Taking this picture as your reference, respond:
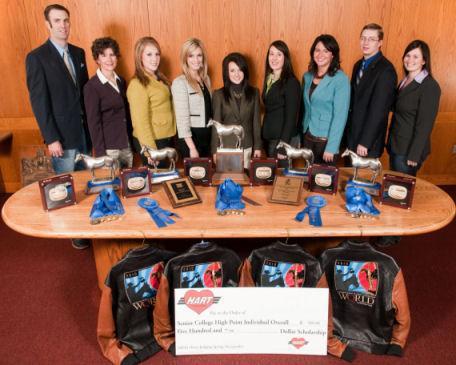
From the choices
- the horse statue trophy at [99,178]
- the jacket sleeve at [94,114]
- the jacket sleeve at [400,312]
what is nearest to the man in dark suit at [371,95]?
the jacket sleeve at [400,312]

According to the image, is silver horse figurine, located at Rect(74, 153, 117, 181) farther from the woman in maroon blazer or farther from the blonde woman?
the blonde woman

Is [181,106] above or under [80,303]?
above

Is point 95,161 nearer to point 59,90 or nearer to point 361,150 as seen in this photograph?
point 59,90

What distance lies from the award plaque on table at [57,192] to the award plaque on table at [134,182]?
0.87 ft

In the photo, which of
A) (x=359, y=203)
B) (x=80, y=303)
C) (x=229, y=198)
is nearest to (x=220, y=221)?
(x=229, y=198)

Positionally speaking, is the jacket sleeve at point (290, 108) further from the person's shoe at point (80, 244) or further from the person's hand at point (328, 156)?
the person's shoe at point (80, 244)

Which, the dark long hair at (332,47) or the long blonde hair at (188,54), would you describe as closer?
the dark long hair at (332,47)

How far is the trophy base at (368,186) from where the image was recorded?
2.18 m

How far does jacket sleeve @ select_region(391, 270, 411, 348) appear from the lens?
1.89 meters

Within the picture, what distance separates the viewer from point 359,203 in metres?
1.96

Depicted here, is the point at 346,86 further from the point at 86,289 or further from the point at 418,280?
the point at 86,289

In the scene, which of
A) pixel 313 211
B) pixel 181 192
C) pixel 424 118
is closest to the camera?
pixel 313 211

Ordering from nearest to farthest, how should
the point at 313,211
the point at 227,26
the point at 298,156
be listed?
the point at 313,211
the point at 298,156
the point at 227,26

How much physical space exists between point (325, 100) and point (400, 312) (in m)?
1.50
